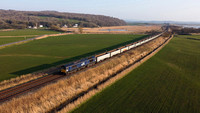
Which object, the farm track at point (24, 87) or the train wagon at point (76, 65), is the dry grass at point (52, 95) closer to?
the train wagon at point (76, 65)

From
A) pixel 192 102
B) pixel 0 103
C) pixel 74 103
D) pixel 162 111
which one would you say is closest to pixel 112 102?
pixel 74 103

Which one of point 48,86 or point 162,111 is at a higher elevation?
point 48,86

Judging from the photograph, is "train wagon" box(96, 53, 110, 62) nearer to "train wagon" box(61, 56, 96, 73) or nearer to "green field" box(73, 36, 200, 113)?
"train wagon" box(61, 56, 96, 73)

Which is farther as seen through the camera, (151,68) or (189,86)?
(151,68)

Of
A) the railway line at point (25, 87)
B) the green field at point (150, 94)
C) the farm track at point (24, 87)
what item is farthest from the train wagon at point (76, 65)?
the green field at point (150, 94)

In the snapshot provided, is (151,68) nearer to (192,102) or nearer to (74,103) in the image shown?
(192,102)

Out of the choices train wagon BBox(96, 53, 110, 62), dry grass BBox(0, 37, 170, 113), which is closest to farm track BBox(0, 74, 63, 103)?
dry grass BBox(0, 37, 170, 113)

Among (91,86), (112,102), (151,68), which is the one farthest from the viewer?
(151,68)
